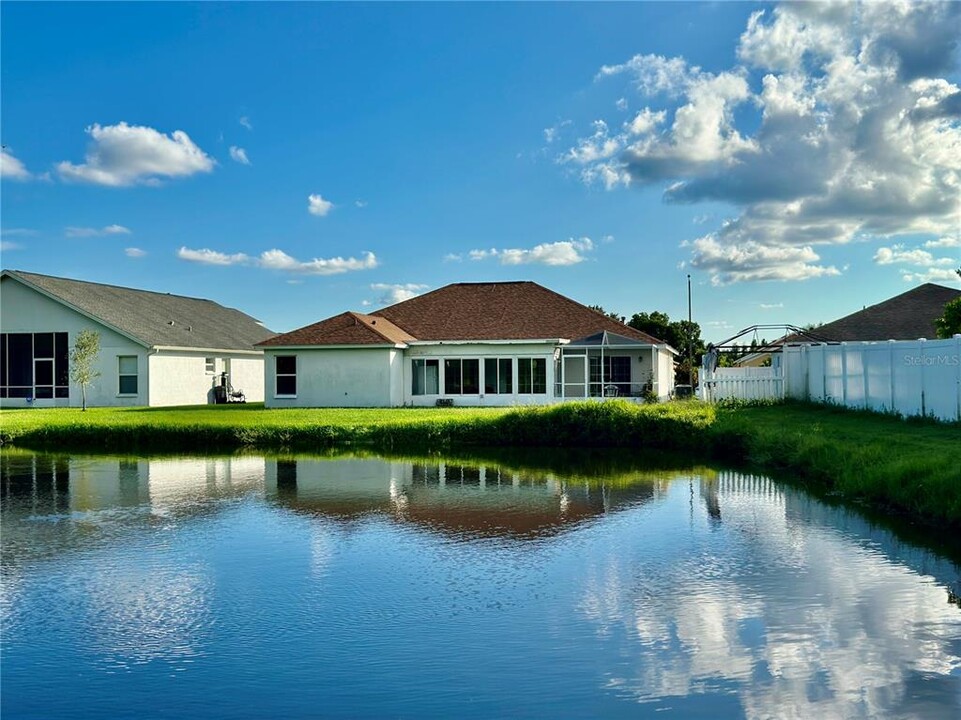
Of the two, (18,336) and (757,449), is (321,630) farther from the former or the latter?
(18,336)

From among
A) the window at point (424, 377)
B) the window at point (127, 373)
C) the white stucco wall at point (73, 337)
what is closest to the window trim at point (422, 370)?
the window at point (424, 377)

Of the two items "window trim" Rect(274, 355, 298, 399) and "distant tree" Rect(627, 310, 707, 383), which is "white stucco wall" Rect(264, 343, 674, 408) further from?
"distant tree" Rect(627, 310, 707, 383)

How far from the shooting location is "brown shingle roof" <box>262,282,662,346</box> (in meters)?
35.1

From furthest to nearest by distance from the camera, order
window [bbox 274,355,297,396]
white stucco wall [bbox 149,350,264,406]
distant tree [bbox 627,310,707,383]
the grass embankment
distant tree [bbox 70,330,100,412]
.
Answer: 1. distant tree [bbox 627,310,707,383]
2. white stucco wall [bbox 149,350,264,406]
3. window [bbox 274,355,297,396]
4. distant tree [bbox 70,330,100,412]
5. the grass embankment

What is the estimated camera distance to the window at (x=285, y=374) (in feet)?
117

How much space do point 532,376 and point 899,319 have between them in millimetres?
15528

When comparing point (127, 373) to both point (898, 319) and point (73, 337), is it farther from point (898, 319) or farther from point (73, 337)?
point (898, 319)

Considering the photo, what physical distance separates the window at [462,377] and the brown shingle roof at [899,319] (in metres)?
14.3

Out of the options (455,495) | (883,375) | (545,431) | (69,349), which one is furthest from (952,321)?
(69,349)

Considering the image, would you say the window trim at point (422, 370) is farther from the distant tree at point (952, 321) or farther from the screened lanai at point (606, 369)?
the distant tree at point (952, 321)

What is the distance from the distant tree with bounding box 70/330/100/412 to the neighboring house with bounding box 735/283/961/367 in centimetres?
2638

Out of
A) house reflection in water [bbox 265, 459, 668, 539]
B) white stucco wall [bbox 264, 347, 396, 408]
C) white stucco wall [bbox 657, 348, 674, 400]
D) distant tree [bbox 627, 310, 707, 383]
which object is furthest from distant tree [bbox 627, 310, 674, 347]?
house reflection in water [bbox 265, 459, 668, 539]

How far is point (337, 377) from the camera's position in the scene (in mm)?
34969

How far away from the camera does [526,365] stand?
34844 mm
